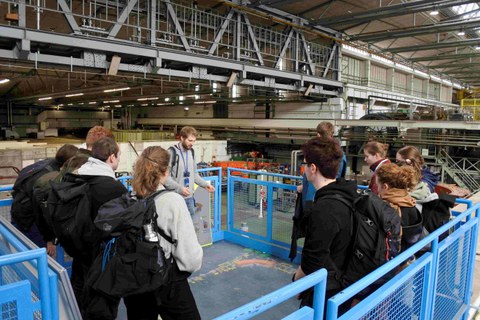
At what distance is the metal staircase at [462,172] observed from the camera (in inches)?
455

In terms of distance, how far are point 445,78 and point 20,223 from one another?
28.9 meters

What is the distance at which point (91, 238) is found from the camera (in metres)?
2.44

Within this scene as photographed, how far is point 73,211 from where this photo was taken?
243cm

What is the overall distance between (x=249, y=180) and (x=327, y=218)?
3854mm

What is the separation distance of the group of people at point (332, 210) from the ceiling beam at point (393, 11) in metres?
8.74

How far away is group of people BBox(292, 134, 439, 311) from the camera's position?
75.2 inches

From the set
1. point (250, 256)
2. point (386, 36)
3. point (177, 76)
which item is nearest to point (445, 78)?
point (386, 36)

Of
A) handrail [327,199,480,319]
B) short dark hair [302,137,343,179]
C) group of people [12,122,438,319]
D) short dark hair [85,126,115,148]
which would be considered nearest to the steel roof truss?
short dark hair [85,126,115,148]

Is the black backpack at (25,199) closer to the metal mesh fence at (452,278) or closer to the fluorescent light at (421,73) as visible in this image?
the metal mesh fence at (452,278)

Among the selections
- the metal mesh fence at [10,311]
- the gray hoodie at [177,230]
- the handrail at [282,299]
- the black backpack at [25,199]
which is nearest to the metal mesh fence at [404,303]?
the handrail at [282,299]

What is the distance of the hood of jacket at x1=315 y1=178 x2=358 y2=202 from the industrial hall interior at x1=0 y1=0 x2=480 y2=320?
0.01m

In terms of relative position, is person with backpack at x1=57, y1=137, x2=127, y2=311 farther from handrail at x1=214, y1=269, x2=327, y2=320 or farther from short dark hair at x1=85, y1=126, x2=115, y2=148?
handrail at x1=214, y1=269, x2=327, y2=320

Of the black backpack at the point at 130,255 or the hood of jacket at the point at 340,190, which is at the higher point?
the hood of jacket at the point at 340,190

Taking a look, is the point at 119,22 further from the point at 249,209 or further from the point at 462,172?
the point at 462,172
